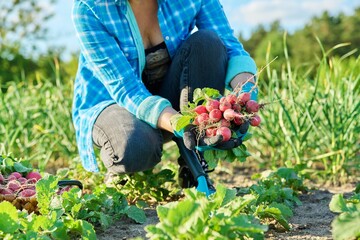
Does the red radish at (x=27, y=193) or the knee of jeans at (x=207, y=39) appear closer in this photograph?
the red radish at (x=27, y=193)

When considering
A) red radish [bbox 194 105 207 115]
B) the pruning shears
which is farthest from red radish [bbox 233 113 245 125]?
the pruning shears

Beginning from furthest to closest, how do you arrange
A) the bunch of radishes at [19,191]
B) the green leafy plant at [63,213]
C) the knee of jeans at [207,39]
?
the knee of jeans at [207,39]
the bunch of radishes at [19,191]
the green leafy plant at [63,213]

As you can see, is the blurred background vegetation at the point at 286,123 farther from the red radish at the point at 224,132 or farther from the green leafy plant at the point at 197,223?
the green leafy plant at the point at 197,223

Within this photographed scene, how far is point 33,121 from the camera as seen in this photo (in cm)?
380

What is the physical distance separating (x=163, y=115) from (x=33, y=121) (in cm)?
186

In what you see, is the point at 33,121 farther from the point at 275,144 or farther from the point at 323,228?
the point at 323,228

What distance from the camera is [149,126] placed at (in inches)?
91.5

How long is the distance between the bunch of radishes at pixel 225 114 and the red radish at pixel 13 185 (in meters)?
0.73

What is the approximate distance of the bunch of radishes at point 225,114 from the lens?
190 cm

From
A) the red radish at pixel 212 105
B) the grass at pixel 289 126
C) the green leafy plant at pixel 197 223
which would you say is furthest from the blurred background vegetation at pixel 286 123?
the green leafy plant at pixel 197 223

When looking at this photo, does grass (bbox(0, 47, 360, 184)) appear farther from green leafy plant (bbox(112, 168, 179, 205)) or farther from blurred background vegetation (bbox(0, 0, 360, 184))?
green leafy plant (bbox(112, 168, 179, 205))

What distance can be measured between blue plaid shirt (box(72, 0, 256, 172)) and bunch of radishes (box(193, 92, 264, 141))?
271 mm

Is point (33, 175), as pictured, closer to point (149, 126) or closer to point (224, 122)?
point (149, 126)

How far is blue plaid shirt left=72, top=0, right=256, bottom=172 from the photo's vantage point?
2.30 meters
